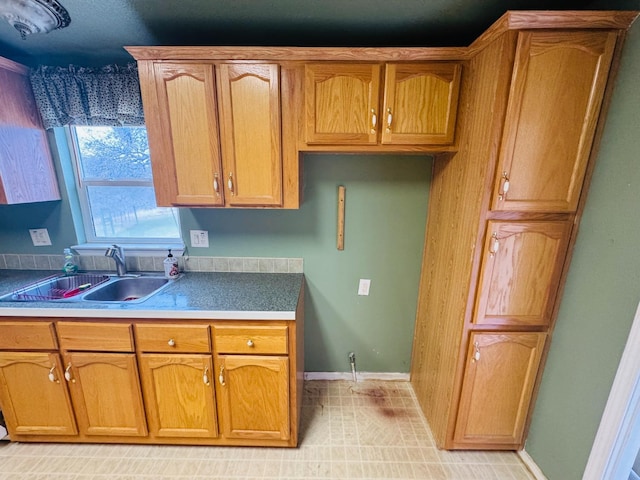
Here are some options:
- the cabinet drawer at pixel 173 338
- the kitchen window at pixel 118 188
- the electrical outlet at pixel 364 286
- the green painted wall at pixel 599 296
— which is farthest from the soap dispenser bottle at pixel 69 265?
the green painted wall at pixel 599 296

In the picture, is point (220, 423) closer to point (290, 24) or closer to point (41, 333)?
point (41, 333)

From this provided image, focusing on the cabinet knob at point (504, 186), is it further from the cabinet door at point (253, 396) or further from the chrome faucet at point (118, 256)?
the chrome faucet at point (118, 256)

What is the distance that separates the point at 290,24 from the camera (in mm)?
1350

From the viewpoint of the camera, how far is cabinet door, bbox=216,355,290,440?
56.7 inches

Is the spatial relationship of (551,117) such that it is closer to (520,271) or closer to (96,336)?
(520,271)

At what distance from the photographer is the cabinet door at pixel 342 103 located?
1.36 meters

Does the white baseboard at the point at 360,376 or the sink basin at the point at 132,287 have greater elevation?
the sink basin at the point at 132,287

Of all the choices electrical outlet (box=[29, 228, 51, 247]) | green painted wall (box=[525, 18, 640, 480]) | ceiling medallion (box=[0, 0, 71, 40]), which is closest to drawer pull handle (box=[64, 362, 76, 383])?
electrical outlet (box=[29, 228, 51, 247])

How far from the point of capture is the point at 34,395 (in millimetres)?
1505

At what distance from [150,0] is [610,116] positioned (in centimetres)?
196

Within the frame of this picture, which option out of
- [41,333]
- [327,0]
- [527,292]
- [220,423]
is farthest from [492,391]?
[41,333]

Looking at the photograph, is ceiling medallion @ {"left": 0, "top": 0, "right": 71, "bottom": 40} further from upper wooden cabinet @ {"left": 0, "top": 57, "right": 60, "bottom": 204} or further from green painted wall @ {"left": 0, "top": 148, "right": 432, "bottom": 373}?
green painted wall @ {"left": 0, "top": 148, "right": 432, "bottom": 373}

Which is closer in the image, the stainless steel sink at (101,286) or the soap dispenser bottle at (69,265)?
the stainless steel sink at (101,286)

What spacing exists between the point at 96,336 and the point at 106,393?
0.35 m
